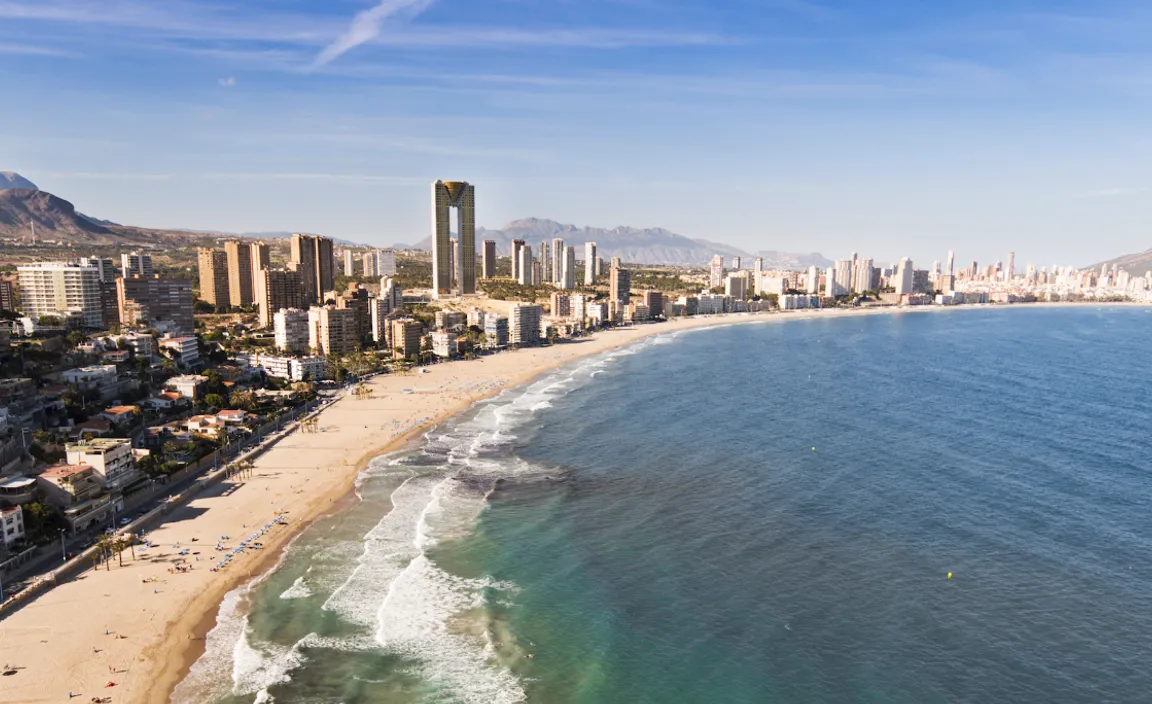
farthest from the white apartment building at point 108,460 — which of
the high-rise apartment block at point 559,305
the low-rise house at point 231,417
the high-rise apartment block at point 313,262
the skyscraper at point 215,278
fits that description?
the high-rise apartment block at point 559,305

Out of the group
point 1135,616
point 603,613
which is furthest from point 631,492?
point 1135,616

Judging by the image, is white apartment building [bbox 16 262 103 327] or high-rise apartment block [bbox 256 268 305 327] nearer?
white apartment building [bbox 16 262 103 327]

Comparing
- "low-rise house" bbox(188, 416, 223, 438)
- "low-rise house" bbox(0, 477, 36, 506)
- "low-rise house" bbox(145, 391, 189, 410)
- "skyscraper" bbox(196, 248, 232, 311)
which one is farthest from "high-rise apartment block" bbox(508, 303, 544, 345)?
"low-rise house" bbox(0, 477, 36, 506)

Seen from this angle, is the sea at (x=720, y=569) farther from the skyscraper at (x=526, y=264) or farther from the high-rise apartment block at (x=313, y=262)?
the skyscraper at (x=526, y=264)

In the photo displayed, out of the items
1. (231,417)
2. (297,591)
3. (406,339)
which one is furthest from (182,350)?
(297,591)

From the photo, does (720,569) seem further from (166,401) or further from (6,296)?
(6,296)

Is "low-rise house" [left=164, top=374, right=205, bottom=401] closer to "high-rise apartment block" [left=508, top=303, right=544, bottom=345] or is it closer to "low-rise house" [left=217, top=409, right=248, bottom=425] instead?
"low-rise house" [left=217, top=409, right=248, bottom=425]
